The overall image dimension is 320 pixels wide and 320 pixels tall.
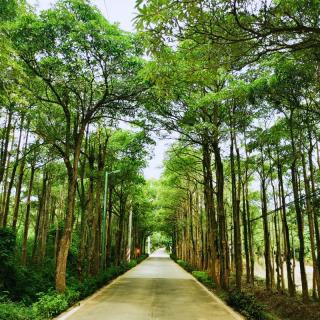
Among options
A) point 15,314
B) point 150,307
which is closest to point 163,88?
point 15,314

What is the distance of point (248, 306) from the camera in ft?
33.8

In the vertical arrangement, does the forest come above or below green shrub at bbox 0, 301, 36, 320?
above

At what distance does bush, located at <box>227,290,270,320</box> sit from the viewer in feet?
30.9

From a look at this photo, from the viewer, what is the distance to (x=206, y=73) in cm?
633

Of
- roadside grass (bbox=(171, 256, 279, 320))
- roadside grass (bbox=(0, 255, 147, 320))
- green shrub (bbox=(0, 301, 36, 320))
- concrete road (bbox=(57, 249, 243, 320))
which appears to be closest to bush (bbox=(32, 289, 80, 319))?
roadside grass (bbox=(0, 255, 147, 320))

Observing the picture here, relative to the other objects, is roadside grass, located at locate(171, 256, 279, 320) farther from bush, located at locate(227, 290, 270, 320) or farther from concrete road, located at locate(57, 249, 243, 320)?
concrete road, located at locate(57, 249, 243, 320)

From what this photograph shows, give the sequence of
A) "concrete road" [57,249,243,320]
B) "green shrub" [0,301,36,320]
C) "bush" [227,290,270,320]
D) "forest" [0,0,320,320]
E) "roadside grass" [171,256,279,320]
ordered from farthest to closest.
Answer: "concrete road" [57,249,243,320]
"bush" [227,290,270,320]
"roadside grass" [171,256,279,320]
"green shrub" [0,301,36,320]
"forest" [0,0,320,320]

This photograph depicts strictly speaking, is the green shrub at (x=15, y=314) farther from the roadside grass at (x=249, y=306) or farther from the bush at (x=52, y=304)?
the roadside grass at (x=249, y=306)

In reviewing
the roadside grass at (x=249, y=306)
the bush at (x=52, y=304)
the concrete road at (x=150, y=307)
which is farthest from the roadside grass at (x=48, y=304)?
the roadside grass at (x=249, y=306)

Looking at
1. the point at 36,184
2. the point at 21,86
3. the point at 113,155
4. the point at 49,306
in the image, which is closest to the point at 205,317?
the point at 49,306

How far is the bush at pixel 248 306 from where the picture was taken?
30.9 ft

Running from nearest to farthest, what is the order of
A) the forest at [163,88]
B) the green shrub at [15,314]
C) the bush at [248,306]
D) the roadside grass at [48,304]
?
1. the forest at [163,88]
2. the green shrub at [15,314]
3. the roadside grass at [48,304]
4. the bush at [248,306]

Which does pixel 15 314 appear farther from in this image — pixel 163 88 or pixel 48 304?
pixel 163 88

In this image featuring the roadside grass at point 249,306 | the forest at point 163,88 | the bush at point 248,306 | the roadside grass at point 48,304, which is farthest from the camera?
the bush at point 248,306
